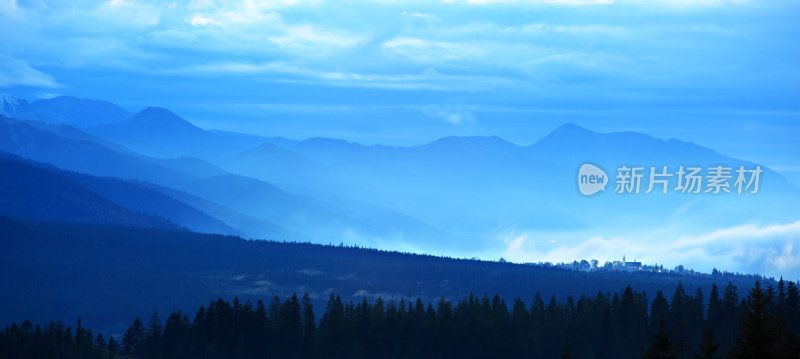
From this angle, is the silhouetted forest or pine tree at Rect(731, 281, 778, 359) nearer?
pine tree at Rect(731, 281, 778, 359)

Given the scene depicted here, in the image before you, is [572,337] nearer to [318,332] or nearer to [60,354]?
[318,332]

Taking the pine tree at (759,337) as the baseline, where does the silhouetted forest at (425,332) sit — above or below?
above

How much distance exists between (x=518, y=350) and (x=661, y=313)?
27.3 meters

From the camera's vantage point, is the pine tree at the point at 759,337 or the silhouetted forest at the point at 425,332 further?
the silhouetted forest at the point at 425,332

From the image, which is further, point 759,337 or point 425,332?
point 425,332

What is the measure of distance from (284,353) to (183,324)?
2026 centimetres

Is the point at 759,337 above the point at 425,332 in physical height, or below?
below

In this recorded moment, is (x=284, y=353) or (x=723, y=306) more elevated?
(x=723, y=306)

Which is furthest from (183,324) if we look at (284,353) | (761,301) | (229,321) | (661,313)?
(761,301)

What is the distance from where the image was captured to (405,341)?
187m

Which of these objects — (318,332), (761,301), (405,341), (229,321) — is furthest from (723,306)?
(761,301)

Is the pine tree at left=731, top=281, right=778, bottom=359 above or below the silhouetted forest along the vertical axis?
below

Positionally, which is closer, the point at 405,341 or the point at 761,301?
the point at 761,301

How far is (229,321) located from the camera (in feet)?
639
